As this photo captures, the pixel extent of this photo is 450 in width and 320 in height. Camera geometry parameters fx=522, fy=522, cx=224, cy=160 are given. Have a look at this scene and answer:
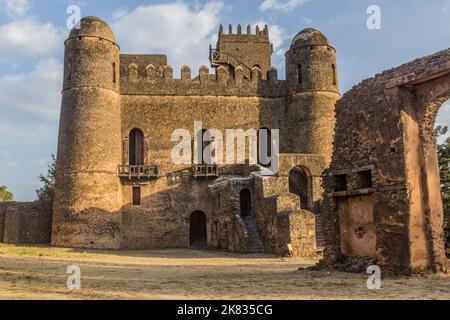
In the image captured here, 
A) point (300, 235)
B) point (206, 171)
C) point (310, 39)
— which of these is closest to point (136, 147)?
point (206, 171)

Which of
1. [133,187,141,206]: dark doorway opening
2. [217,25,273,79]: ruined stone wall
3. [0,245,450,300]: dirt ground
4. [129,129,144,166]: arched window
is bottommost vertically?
[0,245,450,300]: dirt ground

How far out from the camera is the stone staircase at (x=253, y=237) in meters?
22.1

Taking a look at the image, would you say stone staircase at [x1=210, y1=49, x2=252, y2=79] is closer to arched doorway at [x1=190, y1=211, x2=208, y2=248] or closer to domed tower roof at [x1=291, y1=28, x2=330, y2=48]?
domed tower roof at [x1=291, y1=28, x2=330, y2=48]

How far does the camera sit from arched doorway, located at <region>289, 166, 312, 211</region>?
26688mm

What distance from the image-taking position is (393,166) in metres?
11.7

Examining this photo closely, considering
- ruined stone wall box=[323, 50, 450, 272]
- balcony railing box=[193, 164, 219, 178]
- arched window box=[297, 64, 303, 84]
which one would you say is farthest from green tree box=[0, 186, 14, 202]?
ruined stone wall box=[323, 50, 450, 272]

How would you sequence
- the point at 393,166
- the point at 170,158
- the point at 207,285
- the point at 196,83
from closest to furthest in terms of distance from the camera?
1. the point at 207,285
2. the point at 393,166
3. the point at 170,158
4. the point at 196,83

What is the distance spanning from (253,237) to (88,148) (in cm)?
978

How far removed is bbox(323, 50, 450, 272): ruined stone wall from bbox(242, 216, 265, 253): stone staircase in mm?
8980

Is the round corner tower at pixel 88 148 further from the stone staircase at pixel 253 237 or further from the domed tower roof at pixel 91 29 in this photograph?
the stone staircase at pixel 253 237

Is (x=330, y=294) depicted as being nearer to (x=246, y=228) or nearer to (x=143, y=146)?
(x=246, y=228)

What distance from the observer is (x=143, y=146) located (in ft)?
95.3

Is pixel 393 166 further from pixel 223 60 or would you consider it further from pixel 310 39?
pixel 223 60
